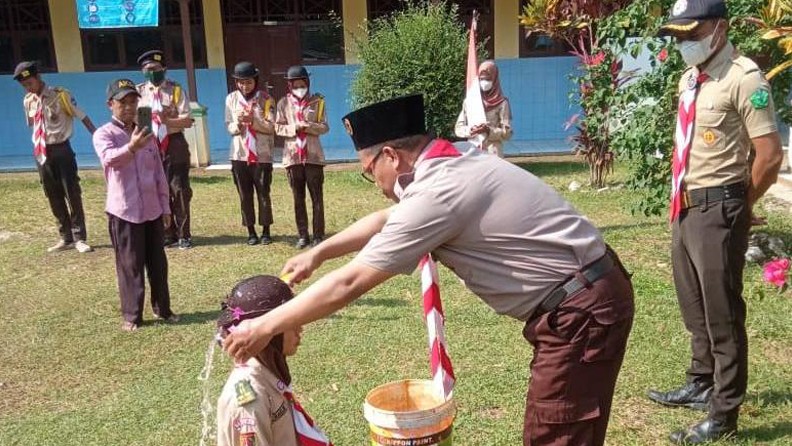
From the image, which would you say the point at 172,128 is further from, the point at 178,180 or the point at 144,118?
the point at 144,118

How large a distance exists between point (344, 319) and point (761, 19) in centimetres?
382

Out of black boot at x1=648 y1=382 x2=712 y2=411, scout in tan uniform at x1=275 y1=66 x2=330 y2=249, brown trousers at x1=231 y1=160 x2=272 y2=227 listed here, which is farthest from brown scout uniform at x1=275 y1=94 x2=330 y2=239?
black boot at x1=648 y1=382 x2=712 y2=411

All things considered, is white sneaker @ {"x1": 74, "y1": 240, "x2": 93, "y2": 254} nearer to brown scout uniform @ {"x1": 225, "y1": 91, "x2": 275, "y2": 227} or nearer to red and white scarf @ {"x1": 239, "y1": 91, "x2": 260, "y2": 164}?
brown scout uniform @ {"x1": 225, "y1": 91, "x2": 275, "y2": 227}

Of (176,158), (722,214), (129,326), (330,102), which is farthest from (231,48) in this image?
(722,214)

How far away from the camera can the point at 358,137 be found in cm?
260

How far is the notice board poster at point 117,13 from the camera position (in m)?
12.2

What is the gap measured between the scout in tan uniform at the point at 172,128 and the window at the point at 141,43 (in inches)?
216

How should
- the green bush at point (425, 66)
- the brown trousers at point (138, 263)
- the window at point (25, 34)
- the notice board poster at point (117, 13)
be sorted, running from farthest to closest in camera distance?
1. the window at point (25, 34)
2. the notice board poster at point (117, 13)
3. the green bush at point (425, 66)
4. the brown trousers at point (138, 263)

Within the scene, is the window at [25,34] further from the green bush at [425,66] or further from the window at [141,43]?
the green bush at [425,66]

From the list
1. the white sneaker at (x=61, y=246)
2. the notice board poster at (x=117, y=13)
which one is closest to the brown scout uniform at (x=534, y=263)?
the white sneaker at (x=61, y=246)

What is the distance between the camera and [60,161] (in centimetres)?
825

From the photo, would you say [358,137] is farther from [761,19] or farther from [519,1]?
[519,1]

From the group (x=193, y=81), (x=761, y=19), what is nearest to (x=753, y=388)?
(x=761, y=19)

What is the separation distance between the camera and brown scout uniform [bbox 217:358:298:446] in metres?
2.48
